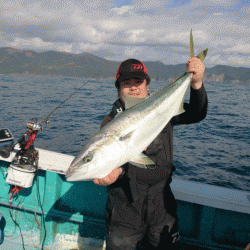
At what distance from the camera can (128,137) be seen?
2047 millimetres

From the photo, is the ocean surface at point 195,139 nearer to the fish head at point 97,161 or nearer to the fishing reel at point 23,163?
the fishing reel at point 23,163

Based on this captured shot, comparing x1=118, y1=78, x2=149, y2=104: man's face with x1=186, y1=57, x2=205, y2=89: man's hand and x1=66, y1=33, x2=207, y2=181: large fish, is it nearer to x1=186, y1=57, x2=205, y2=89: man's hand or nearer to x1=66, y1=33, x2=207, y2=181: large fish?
x1=66, y1=33, x2=207, y2=181: large fish

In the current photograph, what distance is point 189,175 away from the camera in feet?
29.7

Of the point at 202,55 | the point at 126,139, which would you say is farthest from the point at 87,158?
the point at 202,55

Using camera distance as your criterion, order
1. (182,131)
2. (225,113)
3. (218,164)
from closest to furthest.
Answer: (218,164) < (182,131) < (225,113)

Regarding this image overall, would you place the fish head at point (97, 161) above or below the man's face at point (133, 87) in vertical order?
below

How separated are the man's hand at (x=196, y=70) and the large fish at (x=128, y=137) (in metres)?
0.06

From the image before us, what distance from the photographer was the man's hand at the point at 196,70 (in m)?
2.43

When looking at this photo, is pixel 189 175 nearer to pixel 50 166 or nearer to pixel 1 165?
pixel 50 166

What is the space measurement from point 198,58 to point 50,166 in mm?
3219

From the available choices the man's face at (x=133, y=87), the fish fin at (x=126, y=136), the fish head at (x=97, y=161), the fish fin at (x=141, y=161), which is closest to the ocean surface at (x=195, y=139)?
the man's face at (x=133, y=87)

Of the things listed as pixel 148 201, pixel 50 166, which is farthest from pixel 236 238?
pixel 50 166

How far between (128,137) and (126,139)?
3 cm

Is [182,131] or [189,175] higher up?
[182,131]
